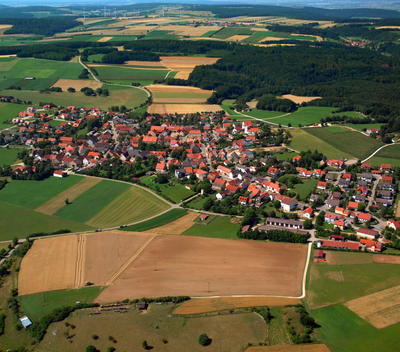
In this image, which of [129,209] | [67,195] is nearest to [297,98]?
[129,209]

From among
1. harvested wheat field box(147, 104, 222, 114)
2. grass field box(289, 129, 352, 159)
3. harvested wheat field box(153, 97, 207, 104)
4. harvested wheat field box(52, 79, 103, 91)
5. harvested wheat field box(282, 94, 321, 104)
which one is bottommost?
grass field box(289, 129, 352, 159)

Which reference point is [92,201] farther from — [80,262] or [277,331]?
[277,331]

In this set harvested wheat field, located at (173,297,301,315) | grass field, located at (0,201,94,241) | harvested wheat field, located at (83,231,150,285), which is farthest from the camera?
grass field, located at (0,201,94,241)

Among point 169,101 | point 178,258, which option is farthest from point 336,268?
point 169,101

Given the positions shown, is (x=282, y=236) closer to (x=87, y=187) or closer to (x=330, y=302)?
(x=330, y=302)

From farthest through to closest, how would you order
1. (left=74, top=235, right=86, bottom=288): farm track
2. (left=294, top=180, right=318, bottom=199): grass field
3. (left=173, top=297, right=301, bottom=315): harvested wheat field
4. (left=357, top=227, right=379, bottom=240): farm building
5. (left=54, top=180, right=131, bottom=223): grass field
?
(left=294, top=180, right=318, bottom=199): grass field < (left=54, top=180, right=131, bottom=223): grass field < (left=357, top=227, right=379, bottom=240): farm building < (left=74, top=235, right=86, bottom=288): farm track < (left=173, top=297, right=301, bottom=315): harvested wheat field

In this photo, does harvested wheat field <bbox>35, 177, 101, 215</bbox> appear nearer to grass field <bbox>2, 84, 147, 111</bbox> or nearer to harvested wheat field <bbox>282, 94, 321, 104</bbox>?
grass field <bbox>2, 84, 147, 111</bbox>

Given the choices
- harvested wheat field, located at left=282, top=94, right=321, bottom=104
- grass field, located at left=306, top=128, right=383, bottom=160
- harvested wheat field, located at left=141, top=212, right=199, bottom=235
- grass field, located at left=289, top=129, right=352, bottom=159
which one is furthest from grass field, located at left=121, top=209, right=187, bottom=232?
harvested wheat field, located at left=282, top=94, right=321, bottom=104

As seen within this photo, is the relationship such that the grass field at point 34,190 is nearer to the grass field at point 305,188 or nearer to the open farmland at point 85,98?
the grass field at point 305,188
